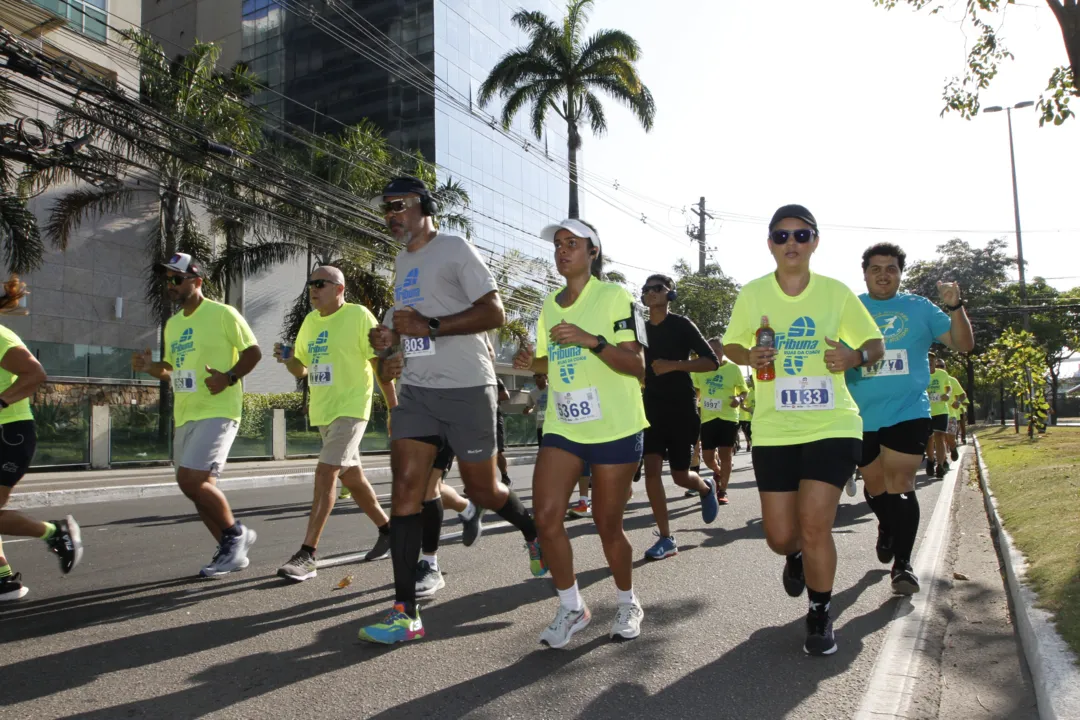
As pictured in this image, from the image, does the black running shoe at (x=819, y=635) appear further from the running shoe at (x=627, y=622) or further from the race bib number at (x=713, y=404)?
the race bib number at (x=713, y=404)

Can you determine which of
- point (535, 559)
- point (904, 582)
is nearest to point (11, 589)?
point (535, 559)

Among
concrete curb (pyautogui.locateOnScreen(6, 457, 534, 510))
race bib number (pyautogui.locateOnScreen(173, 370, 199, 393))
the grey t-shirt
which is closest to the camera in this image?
the grey t-shirt

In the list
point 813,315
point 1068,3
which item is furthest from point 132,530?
point 1068,3

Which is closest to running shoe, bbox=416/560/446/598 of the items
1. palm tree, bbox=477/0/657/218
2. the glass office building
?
palm tree, bbox=477/0/657/218

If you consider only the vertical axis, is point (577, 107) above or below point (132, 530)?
above

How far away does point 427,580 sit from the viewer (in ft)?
17.0

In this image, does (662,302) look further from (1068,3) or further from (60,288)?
(60,288)

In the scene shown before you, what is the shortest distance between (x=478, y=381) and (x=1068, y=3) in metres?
6.73

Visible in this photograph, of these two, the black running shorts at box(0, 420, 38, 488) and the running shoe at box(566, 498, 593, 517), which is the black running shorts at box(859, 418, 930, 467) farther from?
the black running shorts at box(0, 420, 38, 488)

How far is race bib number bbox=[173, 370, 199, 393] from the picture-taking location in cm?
563

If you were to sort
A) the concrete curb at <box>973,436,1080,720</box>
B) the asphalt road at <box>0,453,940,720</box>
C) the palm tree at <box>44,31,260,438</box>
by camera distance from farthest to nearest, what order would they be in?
1. the palm tree at <box>44,31,260,438</box>
2. the asphalt road at <box>0,453,940,720</box>
3. the concrete curb at <box>973,436,1080,720</box>

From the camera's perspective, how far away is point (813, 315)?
162 inches

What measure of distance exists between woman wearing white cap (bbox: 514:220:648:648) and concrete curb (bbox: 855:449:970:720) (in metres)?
1.10

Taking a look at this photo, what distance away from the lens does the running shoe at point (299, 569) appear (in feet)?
17.8
